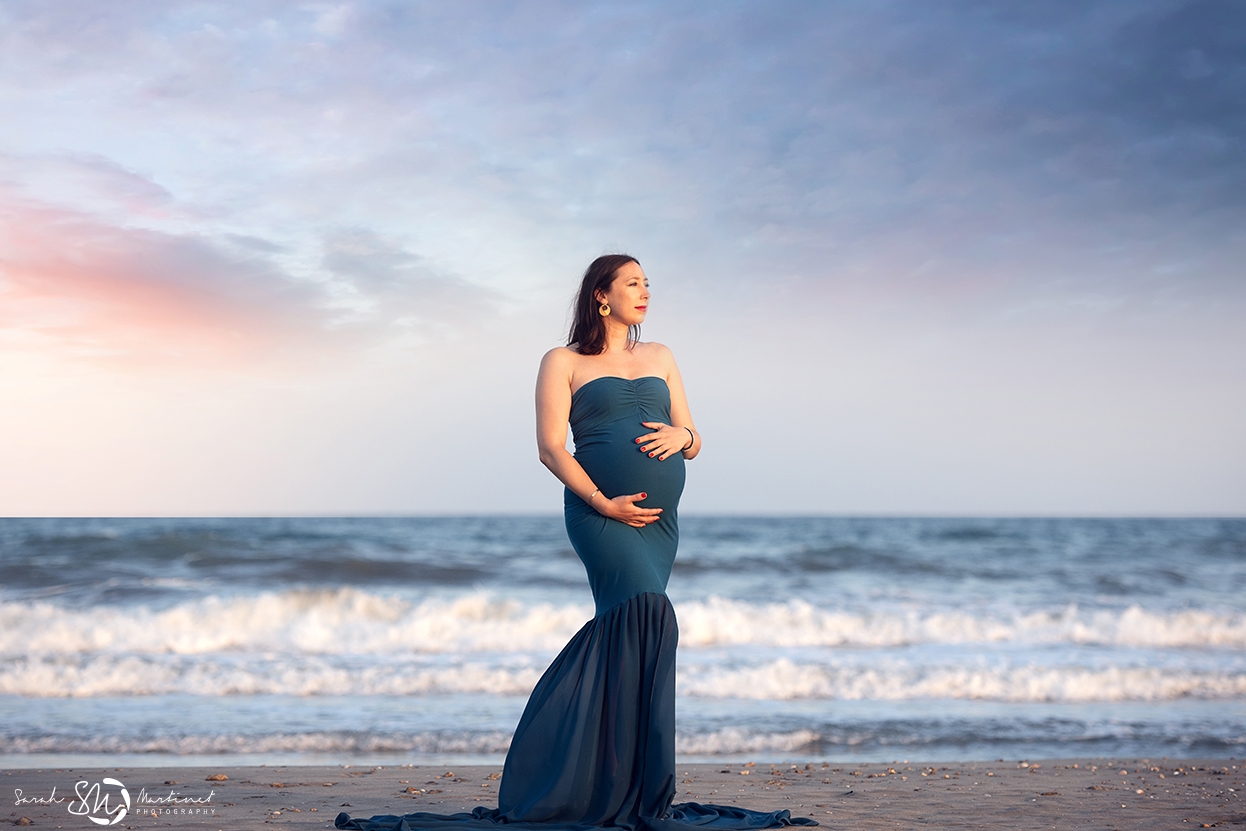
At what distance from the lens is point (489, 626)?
38.3 feet

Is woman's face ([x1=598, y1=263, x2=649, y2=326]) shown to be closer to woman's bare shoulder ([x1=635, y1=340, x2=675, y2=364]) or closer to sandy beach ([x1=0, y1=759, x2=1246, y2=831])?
woman's bare shoulder ([x1=635, y1=340, x2=675, y2=364])

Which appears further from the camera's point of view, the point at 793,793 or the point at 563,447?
the point at 793,793

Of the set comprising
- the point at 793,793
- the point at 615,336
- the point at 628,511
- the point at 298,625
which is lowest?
the point at 298,625

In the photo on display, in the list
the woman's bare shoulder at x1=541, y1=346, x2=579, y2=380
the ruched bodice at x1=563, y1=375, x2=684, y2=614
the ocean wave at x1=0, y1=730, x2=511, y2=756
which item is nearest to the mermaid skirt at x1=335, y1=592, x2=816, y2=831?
the ruched bodice at x1=563, y1=375, x2=684, y2=614

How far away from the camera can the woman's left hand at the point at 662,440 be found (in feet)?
11.6

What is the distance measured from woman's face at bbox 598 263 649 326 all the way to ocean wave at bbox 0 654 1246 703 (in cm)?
454

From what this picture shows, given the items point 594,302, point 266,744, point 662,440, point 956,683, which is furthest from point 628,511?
point 956,683

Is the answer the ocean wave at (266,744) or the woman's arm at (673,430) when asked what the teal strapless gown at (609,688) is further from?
the ocean wave at (266,744)

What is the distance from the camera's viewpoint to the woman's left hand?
3531 millimetres

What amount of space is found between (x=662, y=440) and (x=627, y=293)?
587 mm

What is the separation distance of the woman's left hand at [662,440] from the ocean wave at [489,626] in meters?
6.68

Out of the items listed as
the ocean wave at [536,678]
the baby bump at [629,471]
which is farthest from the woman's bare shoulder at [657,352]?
the ocean wave at [536,678]

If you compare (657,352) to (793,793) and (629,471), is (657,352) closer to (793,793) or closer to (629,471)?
(629,471)

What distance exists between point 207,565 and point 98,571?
1630mm
